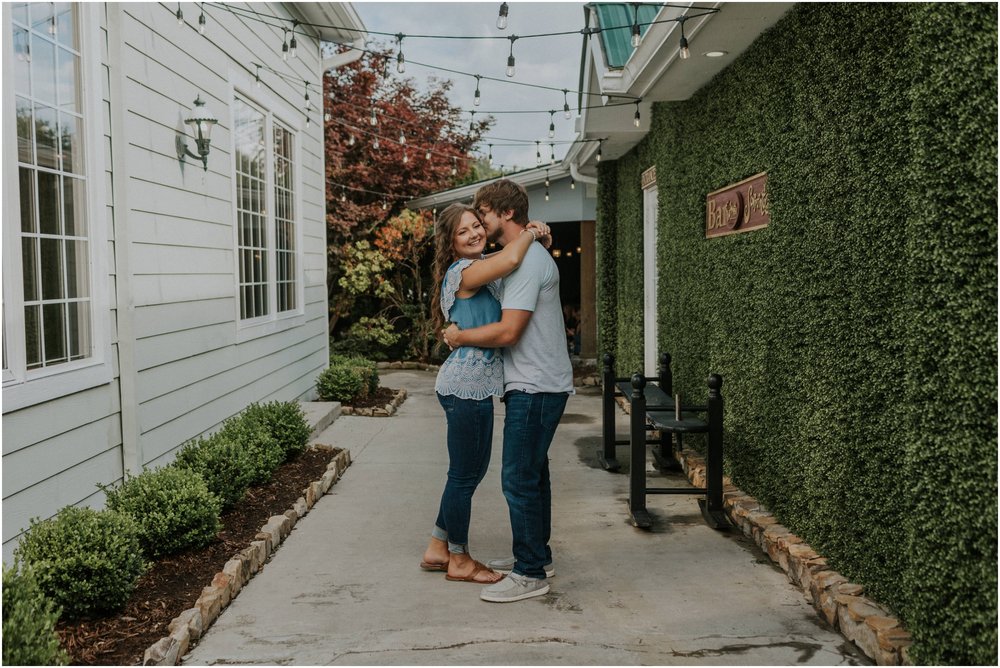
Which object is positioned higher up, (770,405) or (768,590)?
(770,405)

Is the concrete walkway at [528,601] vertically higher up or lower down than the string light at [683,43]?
lower down

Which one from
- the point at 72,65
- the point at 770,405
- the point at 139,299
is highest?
the point at 72,65

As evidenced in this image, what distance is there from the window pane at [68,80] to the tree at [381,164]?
286 inches

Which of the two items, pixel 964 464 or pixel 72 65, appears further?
pixel 72 65

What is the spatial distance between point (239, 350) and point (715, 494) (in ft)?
13.1

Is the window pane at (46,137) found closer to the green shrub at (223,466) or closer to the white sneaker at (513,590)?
the green shrub at (223,466)

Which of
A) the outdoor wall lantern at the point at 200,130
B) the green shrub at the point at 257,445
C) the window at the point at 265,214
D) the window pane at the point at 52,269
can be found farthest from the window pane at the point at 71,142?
the window at the point at 265,214

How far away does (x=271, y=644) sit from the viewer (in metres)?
3.30

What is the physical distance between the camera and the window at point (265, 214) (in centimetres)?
738

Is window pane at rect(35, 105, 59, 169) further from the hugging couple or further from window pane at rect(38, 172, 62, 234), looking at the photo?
the hugging couple

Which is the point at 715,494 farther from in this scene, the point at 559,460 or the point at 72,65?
the point at 72,65

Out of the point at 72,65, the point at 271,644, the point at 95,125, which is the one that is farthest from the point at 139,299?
the point at 271,644

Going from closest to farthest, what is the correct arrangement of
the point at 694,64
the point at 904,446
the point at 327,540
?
the point at 904,446, the point at 327,540, the point at 694,64

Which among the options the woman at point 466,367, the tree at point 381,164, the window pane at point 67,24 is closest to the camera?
the woman at point 466,367
